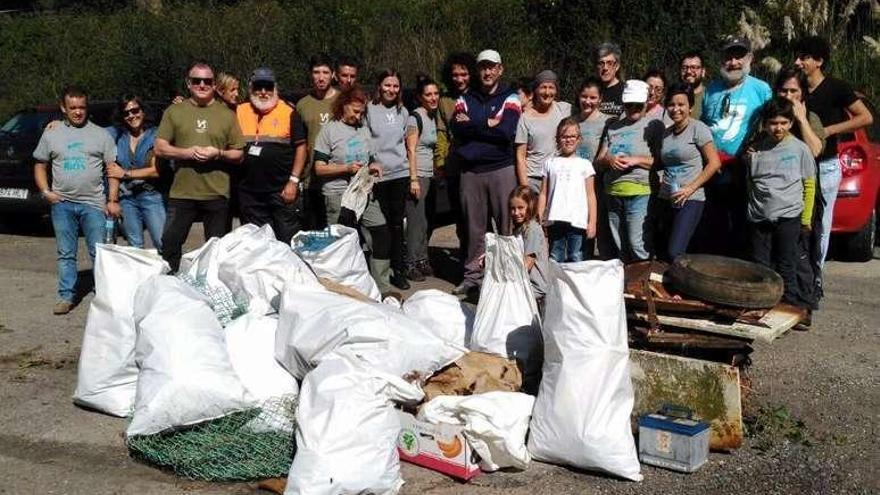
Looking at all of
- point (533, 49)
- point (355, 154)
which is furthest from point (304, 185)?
point (533, 49)

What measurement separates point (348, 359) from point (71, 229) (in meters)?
3.89

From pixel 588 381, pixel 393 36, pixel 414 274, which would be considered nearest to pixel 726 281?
pixel 588 381

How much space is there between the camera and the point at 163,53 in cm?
2008

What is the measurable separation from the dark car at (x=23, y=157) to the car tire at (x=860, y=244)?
727 centimetres

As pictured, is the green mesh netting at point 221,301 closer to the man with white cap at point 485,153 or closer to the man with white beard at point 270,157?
the man with white beard at point 270,157

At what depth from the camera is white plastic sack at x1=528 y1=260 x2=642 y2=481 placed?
4926mm

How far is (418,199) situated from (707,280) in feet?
11.2

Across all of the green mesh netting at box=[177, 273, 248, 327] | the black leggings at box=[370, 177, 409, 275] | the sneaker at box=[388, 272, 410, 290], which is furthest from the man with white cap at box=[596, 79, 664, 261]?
the green mesh netting at box=[177, 273, 248, 327]

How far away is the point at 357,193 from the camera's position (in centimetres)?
780

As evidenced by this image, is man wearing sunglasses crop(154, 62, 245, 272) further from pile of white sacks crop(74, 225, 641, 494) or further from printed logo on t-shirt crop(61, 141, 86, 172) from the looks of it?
pile of white sacks crop(74, 225, 641, 494)

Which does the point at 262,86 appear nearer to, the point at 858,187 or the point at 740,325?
the point at 740,325

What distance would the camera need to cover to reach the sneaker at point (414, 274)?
893cm

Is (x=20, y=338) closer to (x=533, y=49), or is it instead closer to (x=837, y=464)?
(x=837, y=464)

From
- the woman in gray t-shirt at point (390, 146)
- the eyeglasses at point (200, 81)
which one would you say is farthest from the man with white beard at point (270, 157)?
the woman in gray t-shirt at point (390, 146)
